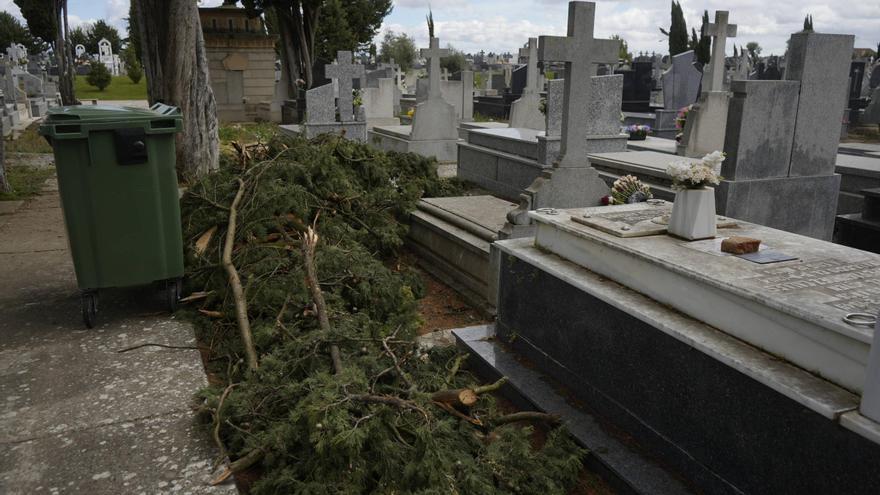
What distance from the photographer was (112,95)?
3672cm

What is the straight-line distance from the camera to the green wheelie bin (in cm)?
376

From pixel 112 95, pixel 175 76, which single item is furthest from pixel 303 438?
pixel 112 95

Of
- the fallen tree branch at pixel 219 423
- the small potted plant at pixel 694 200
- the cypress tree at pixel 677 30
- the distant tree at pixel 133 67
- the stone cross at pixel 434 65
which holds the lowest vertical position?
the fallen tree branch at pixel 219 423

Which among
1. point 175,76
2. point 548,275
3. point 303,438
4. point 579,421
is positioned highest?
point 175,76

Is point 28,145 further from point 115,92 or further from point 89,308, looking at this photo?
point 115,92

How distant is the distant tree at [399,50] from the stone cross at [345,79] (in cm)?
3896

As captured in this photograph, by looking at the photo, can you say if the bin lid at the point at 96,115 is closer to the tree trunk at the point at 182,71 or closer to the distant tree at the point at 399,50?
the tree trunk at the point at 182,71

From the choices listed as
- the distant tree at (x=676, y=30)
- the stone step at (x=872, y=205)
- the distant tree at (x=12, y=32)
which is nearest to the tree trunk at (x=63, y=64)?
the stone step at (x=872, y=205)

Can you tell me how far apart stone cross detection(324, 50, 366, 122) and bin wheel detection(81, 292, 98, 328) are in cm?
828

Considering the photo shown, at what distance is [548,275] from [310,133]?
8987 millimetres

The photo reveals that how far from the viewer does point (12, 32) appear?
53344mm

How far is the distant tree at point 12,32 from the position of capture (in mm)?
52125

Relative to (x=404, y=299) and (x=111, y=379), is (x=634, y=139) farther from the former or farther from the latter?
(x=111, y=379)

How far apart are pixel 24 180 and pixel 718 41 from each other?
36.0ft
